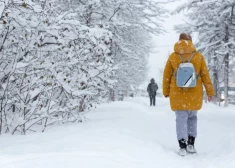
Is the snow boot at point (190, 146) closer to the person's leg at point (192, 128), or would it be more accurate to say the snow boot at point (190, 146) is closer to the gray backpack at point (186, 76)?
the person's leg at point (192, 128)

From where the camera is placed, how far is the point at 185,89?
14.6 ft

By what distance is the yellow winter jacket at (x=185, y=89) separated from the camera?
175 inches

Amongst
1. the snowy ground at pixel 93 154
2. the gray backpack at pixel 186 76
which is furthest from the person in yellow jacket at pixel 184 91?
the snowy ground at pixel 93 154

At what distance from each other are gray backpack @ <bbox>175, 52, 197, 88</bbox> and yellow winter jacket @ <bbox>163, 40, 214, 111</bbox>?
0.13m

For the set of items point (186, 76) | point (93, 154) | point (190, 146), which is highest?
point (186, 76)

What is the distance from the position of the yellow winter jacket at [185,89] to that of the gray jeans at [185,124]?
11 cm

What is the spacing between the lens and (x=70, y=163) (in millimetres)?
2535

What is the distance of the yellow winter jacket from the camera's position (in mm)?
4441

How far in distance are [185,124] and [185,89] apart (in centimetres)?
51

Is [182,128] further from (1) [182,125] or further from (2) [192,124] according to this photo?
(2) [192,124]

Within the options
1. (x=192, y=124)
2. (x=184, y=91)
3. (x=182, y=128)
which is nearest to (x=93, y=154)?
(x=182, y=128)

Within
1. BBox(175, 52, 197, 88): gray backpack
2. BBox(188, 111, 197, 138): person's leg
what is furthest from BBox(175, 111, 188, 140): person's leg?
BBox(175, 52, 197, 88): gray backpack

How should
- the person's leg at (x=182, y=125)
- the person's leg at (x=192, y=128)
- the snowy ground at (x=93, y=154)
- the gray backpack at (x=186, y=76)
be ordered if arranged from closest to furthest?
1. the snowy ground at (x=93, y=154)
2. the gray backpack at (x=186, y=76)
3. the person's leg at (x=182, y=125)
4. the person's leg at (x=192, y=128)

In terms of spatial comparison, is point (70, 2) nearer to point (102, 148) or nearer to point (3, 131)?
point (3, 131)
